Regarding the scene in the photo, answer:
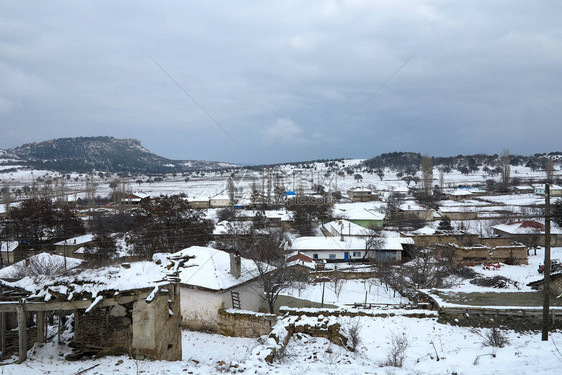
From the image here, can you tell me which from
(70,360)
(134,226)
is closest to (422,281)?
(70,360)

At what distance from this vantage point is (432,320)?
12.9m

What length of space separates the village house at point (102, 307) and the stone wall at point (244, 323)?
563 cm

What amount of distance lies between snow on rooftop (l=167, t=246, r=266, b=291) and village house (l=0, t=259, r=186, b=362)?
6493mm

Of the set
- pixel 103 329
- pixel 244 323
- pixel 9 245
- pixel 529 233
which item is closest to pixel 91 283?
pixel 103 329

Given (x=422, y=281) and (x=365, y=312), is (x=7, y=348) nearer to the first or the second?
(x=365, y=312)

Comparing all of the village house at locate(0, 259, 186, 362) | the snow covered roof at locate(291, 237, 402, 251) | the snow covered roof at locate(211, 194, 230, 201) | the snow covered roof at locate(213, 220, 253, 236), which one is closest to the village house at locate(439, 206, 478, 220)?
the snow covered roof at locate(291, 237, 402, 251)

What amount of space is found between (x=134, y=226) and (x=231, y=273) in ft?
61.7

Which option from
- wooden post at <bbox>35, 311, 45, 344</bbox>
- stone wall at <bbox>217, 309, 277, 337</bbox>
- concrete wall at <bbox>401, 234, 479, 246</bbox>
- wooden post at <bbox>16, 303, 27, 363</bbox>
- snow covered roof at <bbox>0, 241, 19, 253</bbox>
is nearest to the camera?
wooden post at <bbox>16, 303, 27, 363</bbox>

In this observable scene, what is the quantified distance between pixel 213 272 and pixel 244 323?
3.36m

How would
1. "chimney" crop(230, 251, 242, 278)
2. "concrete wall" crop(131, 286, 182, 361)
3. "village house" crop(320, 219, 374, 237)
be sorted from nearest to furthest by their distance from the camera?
1. "concrete wall" crop(131, 286, 182, 361)
2. "chimney" crop(230, 251, 242, 278)
3. "village house" crop(320, 219, 374, 237)

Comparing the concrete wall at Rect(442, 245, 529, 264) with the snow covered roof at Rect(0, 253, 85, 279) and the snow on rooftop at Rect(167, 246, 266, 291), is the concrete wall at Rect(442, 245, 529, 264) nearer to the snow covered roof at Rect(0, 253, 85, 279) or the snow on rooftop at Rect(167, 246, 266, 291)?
the snow on rooftop at Rect(167, 246, 266, 291)

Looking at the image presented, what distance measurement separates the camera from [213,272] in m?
17.0

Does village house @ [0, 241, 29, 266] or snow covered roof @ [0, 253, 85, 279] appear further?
village house @ [0, 241, 29, 266]

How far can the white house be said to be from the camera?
1566cm
